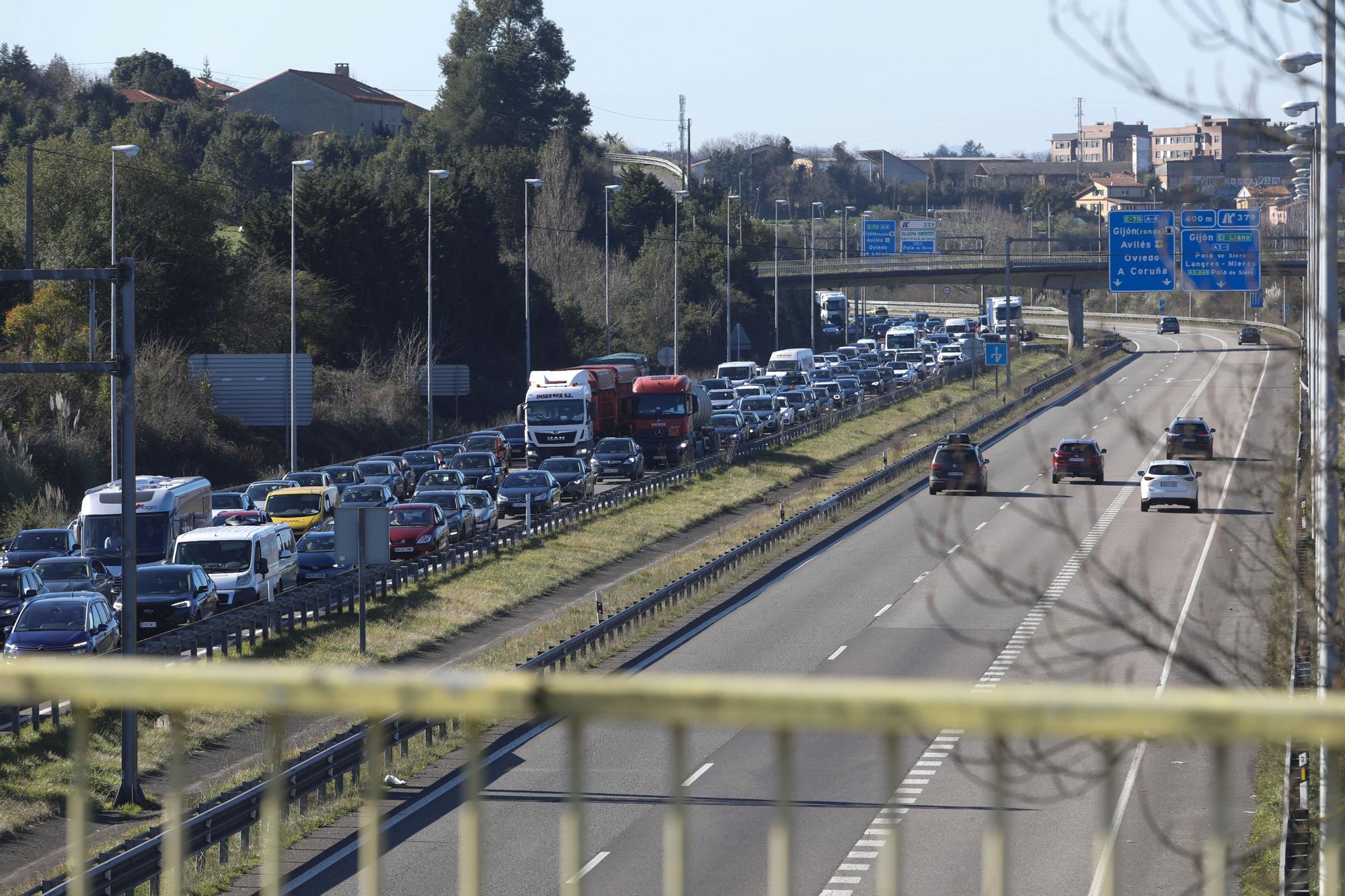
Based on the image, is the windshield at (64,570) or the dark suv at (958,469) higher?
the dark suv at (958,469)

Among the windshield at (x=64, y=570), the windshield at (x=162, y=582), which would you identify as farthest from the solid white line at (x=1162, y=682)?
the windshield at (x=64, y=570)

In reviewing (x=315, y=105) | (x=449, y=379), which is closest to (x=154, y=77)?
(x=315, y=105)

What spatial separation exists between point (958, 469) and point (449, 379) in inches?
1047

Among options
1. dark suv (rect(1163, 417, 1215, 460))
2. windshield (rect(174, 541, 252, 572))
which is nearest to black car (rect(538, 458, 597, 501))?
windshield (rect(174, 541, 252, 572))

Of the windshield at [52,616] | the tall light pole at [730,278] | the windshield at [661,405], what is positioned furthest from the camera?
the tall light pole at [730,278]

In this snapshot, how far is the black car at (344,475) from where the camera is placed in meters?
44.6

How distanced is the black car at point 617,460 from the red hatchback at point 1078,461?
42.9 ft

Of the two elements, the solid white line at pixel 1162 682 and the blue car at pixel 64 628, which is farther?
the blue car at pixel 64 628

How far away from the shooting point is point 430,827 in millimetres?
16391

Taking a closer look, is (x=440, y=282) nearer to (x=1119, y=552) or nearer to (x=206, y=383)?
(x=206, y=383)

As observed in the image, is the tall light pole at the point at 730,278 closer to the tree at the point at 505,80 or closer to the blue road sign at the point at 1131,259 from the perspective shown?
the tree at the point at 505,80

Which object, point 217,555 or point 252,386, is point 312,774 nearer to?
point 217,555

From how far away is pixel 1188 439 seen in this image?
4744cm

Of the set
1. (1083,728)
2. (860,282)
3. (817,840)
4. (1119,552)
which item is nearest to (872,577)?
(1119,552)
